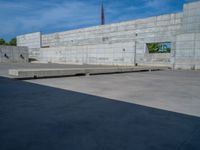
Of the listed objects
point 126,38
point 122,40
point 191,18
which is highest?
point 191,18

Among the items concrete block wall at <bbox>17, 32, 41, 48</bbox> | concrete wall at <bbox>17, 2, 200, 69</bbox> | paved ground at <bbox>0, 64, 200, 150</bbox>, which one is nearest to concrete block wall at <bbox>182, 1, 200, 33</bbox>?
concrete wall at <bbox>17, 2, 200, 69</bbox>

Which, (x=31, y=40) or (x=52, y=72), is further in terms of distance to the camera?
(x=31, y=40)

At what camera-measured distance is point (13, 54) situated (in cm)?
3047

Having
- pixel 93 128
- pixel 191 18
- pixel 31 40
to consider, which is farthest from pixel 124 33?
pixel 93 128

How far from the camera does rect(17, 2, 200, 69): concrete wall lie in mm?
18375

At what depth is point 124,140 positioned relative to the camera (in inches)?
83.8

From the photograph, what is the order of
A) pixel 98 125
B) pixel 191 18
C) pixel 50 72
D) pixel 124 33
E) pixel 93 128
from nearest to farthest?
pixel 93 128, pixel 98 125, pixel 50 72, pixel 191 18, pixel 124 33

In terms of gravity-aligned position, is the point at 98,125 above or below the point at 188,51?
below

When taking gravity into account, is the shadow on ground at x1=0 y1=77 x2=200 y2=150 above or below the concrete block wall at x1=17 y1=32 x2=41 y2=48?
below

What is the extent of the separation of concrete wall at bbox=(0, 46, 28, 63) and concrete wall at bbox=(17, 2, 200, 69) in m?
3.12

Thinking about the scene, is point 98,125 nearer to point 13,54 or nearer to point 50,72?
point 50,72

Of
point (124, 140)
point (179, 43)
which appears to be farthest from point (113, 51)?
point (124, 140)

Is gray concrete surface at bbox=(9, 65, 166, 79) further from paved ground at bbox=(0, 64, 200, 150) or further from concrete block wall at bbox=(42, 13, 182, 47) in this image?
concrete block wall at bbox=(42, 13, 182, 47)

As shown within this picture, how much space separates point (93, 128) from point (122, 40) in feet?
73.0
